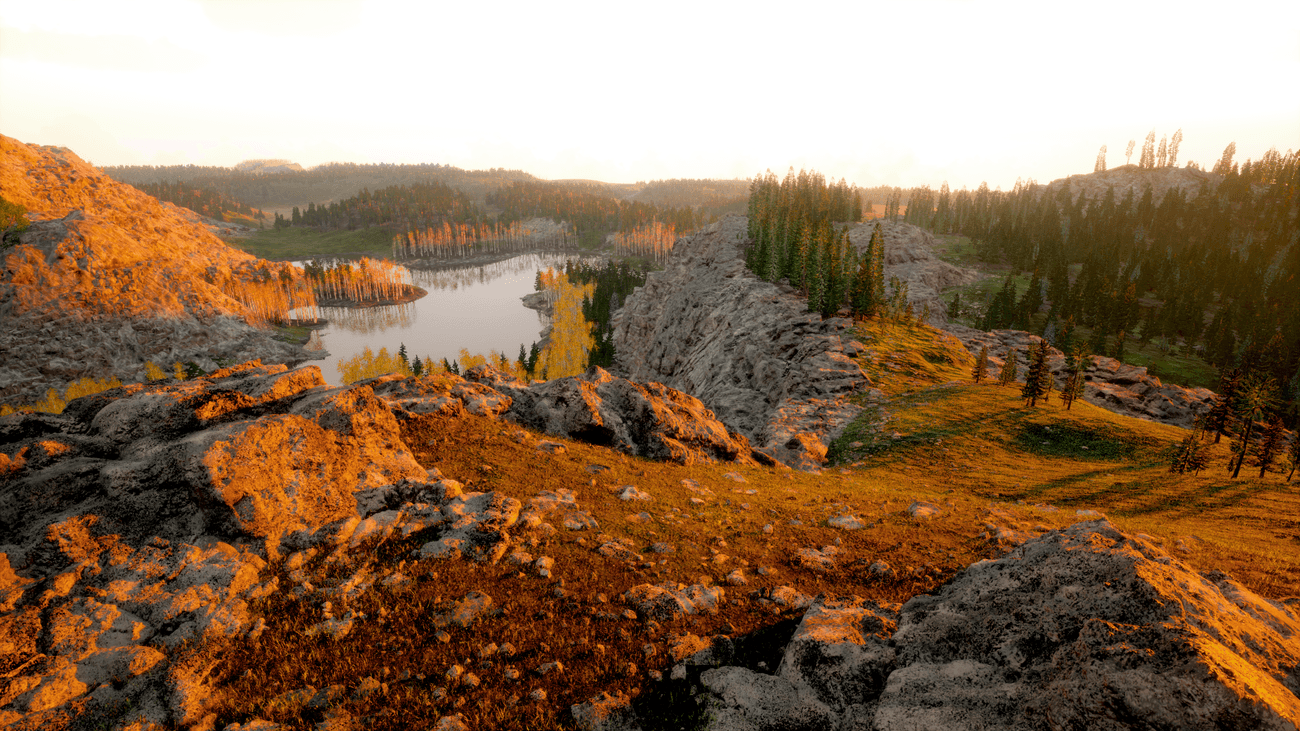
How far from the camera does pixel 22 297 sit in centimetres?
10762

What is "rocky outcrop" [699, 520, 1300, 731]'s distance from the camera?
7629 millimetres

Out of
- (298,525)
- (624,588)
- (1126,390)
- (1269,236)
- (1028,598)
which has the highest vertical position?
(1269,236)

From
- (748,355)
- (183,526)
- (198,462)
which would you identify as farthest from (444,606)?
(748,355)

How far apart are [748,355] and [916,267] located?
120802 mm

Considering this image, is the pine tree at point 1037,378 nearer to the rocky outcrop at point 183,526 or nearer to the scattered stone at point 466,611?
the rocky outcrop at point 183,526

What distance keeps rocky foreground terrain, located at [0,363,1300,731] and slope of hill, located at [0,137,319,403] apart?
455 ft

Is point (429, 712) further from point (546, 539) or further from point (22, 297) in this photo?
point (22, 297)

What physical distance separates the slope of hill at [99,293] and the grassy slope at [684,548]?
475 ft

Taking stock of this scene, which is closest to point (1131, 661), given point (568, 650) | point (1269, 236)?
point (568, 650)

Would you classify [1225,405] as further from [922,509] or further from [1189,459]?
[922,509]

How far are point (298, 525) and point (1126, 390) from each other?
335ft

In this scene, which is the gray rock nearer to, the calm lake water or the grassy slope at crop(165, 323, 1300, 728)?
the grassy slope at crop(165, 323, 1300, 728)

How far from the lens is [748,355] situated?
72.9 m

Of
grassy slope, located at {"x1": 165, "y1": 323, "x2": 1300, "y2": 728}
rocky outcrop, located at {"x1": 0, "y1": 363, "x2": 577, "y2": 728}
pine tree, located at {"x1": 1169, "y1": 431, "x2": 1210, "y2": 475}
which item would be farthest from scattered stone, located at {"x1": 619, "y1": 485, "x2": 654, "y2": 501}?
pine tree, located at {"x1": 1169, "y1": 431, "x2": 1210, "y2": 475}
